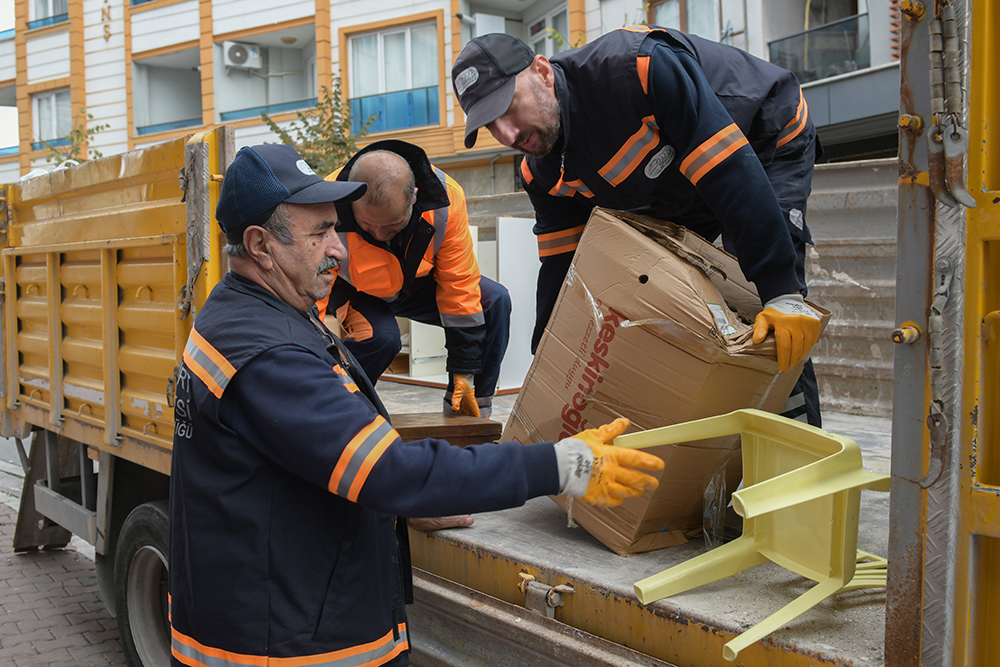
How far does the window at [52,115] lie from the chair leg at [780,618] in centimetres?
1971

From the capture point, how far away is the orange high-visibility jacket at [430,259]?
314 cm

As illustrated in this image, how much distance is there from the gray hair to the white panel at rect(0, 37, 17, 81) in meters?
20.9

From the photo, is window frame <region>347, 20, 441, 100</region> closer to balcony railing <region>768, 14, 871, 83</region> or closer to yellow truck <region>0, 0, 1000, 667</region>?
balcony railing <region>768, 14, 871, 83</region>

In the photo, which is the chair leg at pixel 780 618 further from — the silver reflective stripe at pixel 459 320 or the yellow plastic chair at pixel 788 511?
the silver reflective stripe at pixel 459 320

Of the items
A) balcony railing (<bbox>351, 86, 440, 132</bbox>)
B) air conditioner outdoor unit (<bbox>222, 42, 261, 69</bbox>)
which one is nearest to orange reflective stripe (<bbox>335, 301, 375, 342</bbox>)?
balcony railing (<bbox>351, 86, 440, 132</bbox>)

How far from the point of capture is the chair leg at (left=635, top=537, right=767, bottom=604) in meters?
1.62

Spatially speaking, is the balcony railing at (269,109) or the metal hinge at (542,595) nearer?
the metal hinge at (542,595)

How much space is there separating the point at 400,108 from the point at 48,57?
9285 mm

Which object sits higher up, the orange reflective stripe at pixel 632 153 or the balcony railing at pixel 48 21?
the balcony railing at pixel 48 21

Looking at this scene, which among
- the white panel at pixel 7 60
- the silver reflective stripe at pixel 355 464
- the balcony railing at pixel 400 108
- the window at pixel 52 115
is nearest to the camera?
the silver reflective stripe at pixel 355 464

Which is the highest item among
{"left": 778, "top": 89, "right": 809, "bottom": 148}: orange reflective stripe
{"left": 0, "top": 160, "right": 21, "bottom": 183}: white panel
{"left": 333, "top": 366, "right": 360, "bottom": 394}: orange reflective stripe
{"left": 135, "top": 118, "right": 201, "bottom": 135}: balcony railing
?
{"left": 135, "top": 118, "right": 201, "bottom": 135}: balcony railing

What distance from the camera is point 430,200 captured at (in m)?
3.18

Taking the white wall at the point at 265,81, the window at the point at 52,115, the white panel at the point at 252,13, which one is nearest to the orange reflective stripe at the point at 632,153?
the white panel at the point at 252,13

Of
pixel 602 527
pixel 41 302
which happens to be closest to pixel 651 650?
pixel 602 527
